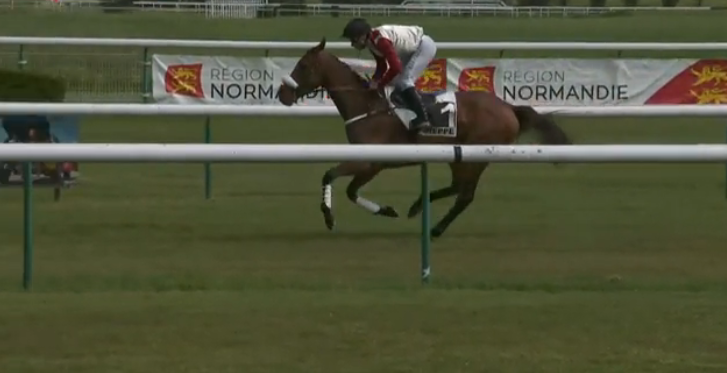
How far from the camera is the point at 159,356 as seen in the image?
4.82 m

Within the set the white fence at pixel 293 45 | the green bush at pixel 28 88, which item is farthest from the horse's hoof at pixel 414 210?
the white fence at pixel 293 45

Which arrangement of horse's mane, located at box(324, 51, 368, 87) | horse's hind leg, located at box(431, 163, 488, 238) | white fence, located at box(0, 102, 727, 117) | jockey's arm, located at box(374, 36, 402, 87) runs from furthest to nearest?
white fence, located at box(0, 102, 727, 117), horse's mane, located at box(324, 51, 368, 87), jockey's arm, located at box(374, 36, 402, 87), horse's hind leg, located at box(431, 163, 488, 238)

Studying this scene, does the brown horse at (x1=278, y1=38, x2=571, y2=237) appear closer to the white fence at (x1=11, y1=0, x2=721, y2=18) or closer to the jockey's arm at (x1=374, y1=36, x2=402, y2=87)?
the jockey's arm at (x1=374, y1=36, x2=402, y2=87)

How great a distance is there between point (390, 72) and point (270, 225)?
4.19 feet

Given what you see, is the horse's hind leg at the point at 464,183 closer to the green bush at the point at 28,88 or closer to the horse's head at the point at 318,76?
the horse's head at the point at 318,76

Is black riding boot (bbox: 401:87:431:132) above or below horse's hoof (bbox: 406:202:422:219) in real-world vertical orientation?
above

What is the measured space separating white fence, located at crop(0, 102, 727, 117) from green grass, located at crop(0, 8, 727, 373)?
65cm

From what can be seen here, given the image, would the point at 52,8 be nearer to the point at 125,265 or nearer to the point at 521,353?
the point at 125,265

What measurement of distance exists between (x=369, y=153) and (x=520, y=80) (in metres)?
11.8

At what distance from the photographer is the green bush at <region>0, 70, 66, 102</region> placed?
55.2 feet

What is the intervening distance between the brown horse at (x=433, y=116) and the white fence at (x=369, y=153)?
2.94m

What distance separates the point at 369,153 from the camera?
6621 millimetres

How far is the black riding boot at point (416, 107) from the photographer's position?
9773 millimetres

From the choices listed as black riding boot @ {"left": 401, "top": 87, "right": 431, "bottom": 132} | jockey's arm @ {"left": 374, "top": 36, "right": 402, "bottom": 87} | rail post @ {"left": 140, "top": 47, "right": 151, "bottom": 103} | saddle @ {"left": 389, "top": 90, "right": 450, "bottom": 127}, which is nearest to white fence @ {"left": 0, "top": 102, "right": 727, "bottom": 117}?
saddle @ {"left": 389, "top": 90, "right": 450, "bottom": 127}
